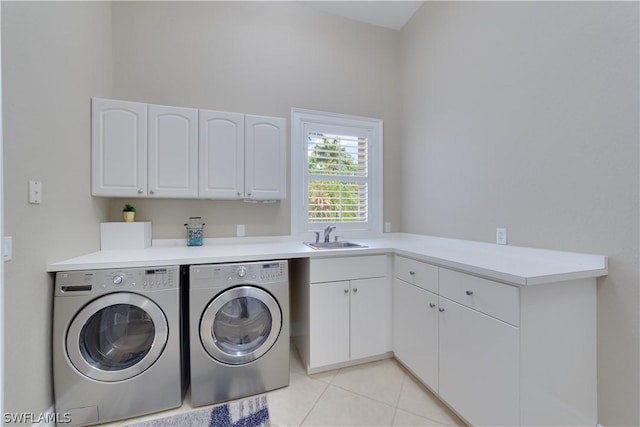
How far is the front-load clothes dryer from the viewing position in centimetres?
145

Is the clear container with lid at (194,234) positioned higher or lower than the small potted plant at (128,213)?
lower

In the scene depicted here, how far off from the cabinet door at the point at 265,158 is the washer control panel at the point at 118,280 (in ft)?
2.90

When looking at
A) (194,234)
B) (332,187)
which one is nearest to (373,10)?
(332,187)

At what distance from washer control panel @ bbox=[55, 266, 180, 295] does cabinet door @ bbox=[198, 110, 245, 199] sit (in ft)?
2.43

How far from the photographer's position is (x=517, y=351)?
1191mm

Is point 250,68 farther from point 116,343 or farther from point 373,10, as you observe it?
point 116,343

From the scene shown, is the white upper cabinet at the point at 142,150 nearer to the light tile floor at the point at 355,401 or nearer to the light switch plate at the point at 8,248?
the light switch plate at the point at 8,248

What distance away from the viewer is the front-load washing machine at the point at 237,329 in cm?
165

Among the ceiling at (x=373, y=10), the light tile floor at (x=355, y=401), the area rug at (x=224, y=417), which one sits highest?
the ceiling at (x=373, y=10)

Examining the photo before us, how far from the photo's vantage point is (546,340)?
1226 mm

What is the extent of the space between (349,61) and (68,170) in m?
2.62

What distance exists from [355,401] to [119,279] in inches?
64.7

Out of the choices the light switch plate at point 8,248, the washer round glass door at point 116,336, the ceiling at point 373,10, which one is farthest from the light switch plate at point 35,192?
the ceiling at point 373,10

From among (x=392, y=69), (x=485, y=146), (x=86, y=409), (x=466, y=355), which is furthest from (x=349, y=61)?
(x=86, y=409)
